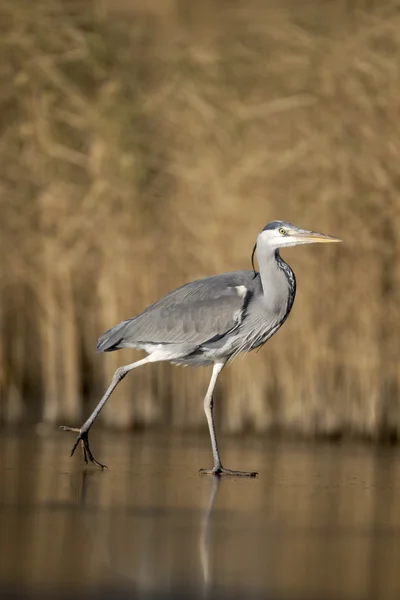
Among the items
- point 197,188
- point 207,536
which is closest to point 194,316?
point 197,188

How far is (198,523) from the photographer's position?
20.5 feet

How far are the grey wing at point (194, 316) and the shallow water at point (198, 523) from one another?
744 mm

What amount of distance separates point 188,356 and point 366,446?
1.63 metres

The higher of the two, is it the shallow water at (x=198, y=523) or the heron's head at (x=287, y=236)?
the heron's head at (x=287, y=236)

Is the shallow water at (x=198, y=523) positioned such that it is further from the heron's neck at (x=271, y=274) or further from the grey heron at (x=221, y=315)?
the heron's neck at (x=271, y=274)

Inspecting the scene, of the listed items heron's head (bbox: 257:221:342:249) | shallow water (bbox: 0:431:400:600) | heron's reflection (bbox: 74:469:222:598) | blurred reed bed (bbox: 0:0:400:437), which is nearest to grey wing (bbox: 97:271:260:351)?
heron's head (bbox: 257:221:342:249)

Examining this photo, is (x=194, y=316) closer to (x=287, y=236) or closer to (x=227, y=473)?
(x=287, y=236)

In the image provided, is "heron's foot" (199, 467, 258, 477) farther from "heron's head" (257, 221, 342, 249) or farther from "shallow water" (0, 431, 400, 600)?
"heron's head" (257, 221, 342, 249)

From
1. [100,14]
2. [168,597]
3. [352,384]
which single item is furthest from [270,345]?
[168,597]

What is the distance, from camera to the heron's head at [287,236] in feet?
28.0

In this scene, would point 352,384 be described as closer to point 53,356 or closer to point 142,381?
point 142,381

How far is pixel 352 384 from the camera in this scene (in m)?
10.2

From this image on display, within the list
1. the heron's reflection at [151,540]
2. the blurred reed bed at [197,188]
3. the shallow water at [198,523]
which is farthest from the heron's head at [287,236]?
the heron's reflection at [151,540]

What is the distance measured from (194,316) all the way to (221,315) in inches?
7.0
